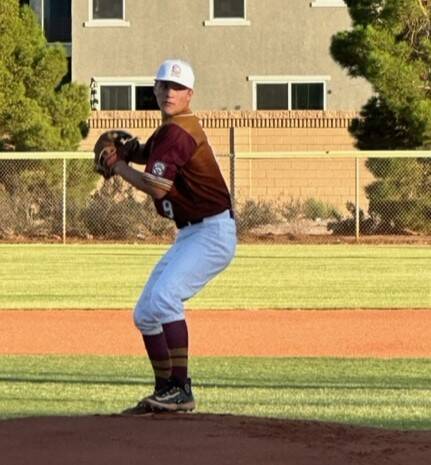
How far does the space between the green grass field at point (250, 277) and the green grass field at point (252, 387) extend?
604 centimetres

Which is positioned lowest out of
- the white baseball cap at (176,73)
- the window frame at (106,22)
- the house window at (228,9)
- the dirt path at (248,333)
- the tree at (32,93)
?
the dirt path at (248,333)

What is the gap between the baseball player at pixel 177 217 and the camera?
26.2 ft

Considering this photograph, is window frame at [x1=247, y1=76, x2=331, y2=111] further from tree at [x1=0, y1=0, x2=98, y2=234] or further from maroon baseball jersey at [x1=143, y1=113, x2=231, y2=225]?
Result: maroon baseball jersey at [x1=143, y1=113, x2=231, y2=225]

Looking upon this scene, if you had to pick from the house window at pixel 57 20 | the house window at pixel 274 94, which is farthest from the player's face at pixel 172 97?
the house window at pixel 57 20

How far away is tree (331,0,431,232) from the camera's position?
32906mm

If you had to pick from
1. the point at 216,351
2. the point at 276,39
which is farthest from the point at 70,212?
the point at 216,351

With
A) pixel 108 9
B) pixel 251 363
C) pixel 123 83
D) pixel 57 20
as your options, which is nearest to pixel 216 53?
pixel 123 83

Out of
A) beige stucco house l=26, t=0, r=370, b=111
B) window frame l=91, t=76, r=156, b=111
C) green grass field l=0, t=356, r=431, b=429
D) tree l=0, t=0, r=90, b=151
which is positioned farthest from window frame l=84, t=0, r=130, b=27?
green grass field l=0, t=356, r=431, b=429

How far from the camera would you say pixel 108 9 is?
139ft

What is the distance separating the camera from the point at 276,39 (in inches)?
1644

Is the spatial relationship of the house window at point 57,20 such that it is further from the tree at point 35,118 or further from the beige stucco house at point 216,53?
the tree at point 35,118

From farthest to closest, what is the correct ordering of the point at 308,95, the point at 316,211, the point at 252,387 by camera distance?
the point at 308,95 < the point at 316,211 < the point at 252,387

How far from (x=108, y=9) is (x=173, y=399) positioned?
115 feet

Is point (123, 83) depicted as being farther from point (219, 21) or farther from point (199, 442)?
point (199, 442)
